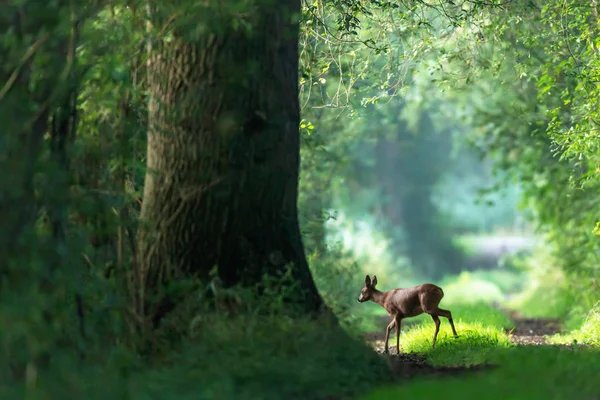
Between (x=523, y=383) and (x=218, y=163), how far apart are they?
12.4 feet

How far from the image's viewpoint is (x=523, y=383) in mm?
7227

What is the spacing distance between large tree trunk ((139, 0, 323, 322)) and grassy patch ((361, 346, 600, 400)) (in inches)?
89.3

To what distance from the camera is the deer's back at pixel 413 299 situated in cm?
1344

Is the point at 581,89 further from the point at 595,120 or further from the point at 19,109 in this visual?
the point at 19,109

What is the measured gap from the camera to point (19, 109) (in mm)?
7871

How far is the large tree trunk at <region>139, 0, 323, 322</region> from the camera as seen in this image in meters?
9.70

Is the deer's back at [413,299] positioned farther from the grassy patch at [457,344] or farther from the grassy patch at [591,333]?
the grassy patch at [591,333]

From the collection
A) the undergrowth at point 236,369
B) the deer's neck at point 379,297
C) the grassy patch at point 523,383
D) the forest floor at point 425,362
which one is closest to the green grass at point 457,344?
the forest floor at point 425,362

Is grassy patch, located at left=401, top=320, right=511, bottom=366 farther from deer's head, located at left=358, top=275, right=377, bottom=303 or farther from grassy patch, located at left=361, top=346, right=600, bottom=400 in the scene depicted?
grassy patch, located at left=361, top=346, right=600, bottom=400

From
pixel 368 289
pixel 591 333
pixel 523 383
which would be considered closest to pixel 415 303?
pixel 368 289

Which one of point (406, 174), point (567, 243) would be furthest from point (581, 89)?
point (406, 174)

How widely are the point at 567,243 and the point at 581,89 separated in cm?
1188

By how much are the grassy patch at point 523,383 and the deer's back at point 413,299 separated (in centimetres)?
430

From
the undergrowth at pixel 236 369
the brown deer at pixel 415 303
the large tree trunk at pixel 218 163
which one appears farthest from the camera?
the brown deer at pixel 415 303
